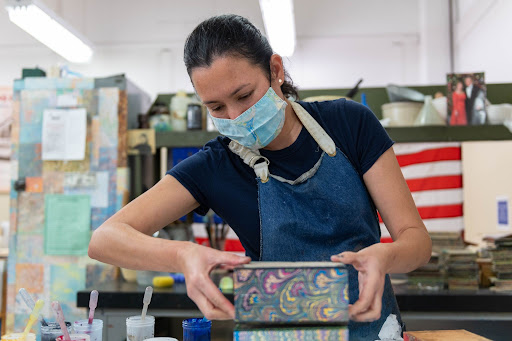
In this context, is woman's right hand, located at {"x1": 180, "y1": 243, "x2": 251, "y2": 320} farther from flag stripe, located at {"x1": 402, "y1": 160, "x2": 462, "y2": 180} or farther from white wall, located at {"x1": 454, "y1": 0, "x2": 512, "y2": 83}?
white wall, located at {"x1": 454, "y1": 0, "x2": 512, "y2": 83}

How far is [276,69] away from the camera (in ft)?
4.91

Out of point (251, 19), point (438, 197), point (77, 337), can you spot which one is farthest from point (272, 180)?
point (251, 19)

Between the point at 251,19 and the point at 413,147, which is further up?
the point at 251,19

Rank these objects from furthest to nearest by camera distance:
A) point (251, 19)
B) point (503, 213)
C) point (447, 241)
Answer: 1. point (251, 19)
2. point (503, 213)
3. point (447, 241)

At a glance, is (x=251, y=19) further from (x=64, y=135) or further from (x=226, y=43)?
(x=226, y=43)

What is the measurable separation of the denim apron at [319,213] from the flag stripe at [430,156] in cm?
227

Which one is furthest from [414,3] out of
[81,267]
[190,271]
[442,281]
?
[190,271]

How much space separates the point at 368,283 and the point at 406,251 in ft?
0.78

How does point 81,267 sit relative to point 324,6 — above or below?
below

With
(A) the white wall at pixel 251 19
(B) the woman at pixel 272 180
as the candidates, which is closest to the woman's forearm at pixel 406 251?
(B) the woman at pixel 272 180

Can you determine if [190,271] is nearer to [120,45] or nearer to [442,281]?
[442,281]

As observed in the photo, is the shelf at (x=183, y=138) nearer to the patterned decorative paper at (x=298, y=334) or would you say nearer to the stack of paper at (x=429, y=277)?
the stack of paper at (x=429, y=277)

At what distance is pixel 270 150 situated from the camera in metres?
1.55

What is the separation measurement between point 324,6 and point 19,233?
16.9 feet
